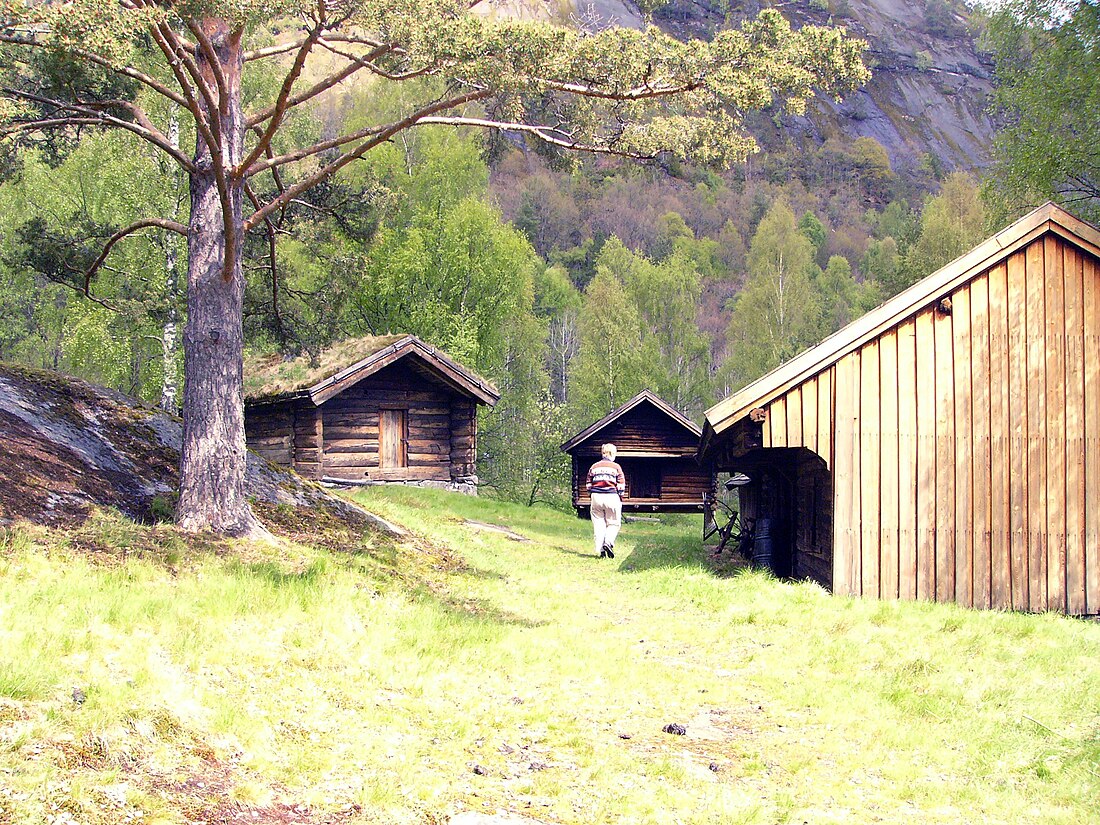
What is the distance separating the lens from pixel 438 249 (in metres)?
35.0

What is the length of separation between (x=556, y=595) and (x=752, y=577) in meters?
2.85

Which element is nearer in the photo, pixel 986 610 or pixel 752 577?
pixel 986 610

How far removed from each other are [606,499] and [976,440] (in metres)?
6.56

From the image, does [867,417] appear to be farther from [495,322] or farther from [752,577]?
[495,322]

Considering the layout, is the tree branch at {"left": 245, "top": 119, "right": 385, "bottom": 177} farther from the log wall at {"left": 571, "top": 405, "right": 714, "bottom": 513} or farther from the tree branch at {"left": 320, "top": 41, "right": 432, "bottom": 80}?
the log wall at {"left": 571, "top": 405, "right": 714, "bottom": 513}

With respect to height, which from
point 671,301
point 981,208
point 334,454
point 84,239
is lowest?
point 334,454

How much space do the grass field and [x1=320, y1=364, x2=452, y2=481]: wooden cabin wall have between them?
50.0ft

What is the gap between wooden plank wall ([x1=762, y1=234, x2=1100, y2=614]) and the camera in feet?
39.5

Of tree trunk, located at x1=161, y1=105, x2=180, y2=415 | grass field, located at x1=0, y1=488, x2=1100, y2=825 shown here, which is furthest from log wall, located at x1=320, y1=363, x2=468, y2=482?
grass field, located at x1=0, y1=488, x2=1100, y2=825

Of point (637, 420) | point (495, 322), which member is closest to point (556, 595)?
point (637, 420)

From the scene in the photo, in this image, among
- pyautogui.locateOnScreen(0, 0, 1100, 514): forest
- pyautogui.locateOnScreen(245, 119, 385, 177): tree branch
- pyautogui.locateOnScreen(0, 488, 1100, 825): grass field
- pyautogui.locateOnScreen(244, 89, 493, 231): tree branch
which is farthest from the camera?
pyautogui.locateOnScreen(0, 0, 1100, 514): forest

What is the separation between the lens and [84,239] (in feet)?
46.0

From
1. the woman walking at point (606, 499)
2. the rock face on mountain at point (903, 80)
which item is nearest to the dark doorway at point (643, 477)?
the woman walking at point (606, 499)

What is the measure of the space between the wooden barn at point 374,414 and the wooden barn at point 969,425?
14206 millimetres
